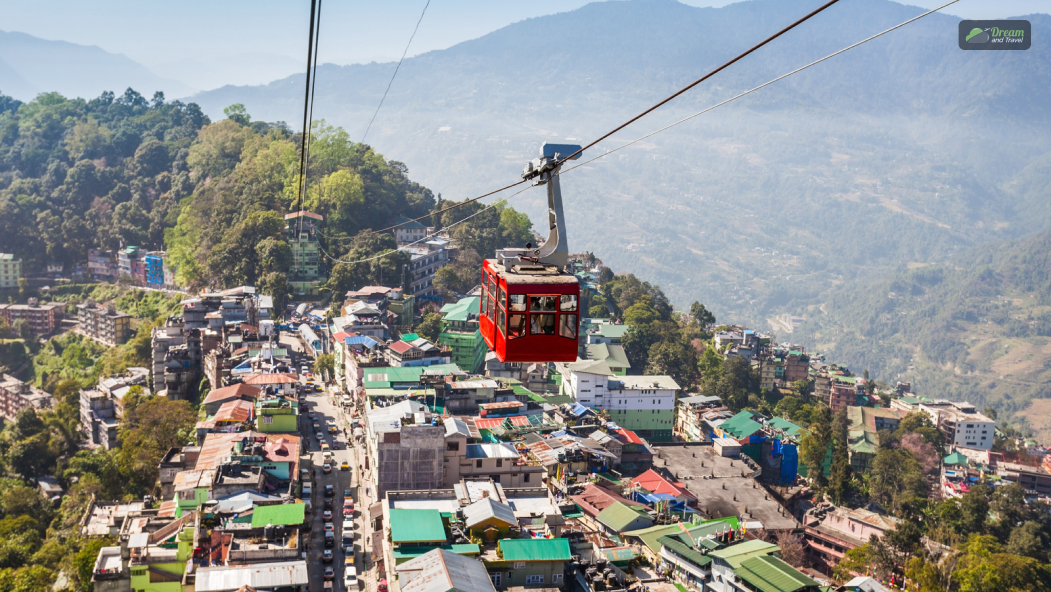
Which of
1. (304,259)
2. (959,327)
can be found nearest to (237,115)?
(304,259)

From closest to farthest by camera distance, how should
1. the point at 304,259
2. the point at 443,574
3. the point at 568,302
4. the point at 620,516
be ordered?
the point at 568,302 → the point at 443,574 → the point at 620,516 → the point at 304,259

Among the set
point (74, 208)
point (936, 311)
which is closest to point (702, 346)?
point (74, 208)

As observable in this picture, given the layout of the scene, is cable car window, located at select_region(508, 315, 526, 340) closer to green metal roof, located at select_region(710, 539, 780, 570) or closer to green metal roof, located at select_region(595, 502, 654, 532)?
green metal roof, located at select_region(710, 539, 780, 570)

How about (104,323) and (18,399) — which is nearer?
(18,399)

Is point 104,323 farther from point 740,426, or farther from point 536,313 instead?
point 536,313

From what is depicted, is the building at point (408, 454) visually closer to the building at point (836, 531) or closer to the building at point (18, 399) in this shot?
the building at point (836, 531)
